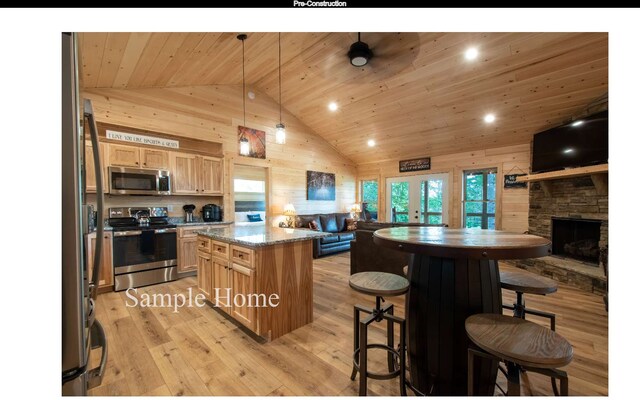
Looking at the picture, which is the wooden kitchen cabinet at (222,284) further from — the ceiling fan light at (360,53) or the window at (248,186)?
the window at (248,186)

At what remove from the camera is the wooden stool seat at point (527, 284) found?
1570mm

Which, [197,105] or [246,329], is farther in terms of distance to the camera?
[197,105]

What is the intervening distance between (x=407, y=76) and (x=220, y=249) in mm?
3744

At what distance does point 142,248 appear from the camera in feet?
12.0

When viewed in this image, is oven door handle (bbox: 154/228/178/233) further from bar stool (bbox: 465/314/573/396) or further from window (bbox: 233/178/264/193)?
bar stool (bbox: 465/314/573/396)

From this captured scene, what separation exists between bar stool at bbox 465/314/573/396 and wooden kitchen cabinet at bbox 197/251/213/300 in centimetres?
239

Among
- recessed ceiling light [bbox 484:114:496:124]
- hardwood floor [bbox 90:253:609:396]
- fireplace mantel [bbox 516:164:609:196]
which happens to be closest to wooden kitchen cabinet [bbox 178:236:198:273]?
hardwood floor [bbox 90:253:609:396]

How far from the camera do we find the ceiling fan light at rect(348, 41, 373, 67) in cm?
260

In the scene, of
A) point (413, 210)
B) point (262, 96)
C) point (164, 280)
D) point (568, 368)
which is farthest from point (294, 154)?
point (568, 368)

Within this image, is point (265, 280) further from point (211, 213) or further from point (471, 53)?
point (471, 53)

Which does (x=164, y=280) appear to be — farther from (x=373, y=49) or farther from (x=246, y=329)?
(x=373, y=49)

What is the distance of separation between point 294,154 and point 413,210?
3.25m

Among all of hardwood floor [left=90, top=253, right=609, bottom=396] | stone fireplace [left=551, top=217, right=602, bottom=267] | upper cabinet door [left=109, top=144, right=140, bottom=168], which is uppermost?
upper cabinet door [left=109, top=144, right=140, bottom=168]
